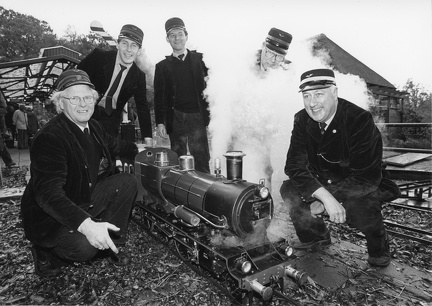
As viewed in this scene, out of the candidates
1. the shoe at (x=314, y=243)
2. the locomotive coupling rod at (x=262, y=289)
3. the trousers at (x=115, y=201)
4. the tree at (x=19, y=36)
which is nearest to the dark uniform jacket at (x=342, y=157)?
the shoe at (x=314, y=243)

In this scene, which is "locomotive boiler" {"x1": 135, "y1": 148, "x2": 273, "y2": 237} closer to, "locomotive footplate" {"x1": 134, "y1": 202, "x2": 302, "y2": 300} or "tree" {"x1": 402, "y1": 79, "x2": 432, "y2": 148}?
"locomotive footplate" {"x1": 134, "y1": 202, "x2": 302, "y2": 300}

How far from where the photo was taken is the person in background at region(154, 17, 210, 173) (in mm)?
4988

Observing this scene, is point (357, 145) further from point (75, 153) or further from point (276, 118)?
point (75, 153)

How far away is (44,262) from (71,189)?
3.19 feet

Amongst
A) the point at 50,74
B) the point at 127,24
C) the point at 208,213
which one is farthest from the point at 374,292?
the point at 50,74

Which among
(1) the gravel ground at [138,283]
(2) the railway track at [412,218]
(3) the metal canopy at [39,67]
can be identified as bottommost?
(1) the gravel ground at [138,283]

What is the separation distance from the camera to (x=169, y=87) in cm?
507

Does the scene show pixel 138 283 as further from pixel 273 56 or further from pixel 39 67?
pixel 39 67

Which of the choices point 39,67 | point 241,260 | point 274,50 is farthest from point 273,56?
point 39,67

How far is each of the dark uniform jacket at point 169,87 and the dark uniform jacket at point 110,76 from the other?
0.24 meters

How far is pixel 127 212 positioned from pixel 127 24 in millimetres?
2783

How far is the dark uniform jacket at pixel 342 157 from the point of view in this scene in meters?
3.24

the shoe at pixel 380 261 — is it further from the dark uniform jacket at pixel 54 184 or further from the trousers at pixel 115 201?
the dark uniform jacket at pixel 54 184

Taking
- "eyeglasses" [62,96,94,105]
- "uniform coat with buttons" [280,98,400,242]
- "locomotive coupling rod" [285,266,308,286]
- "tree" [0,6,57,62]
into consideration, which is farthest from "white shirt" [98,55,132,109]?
"tree" [0,6,57,62]
